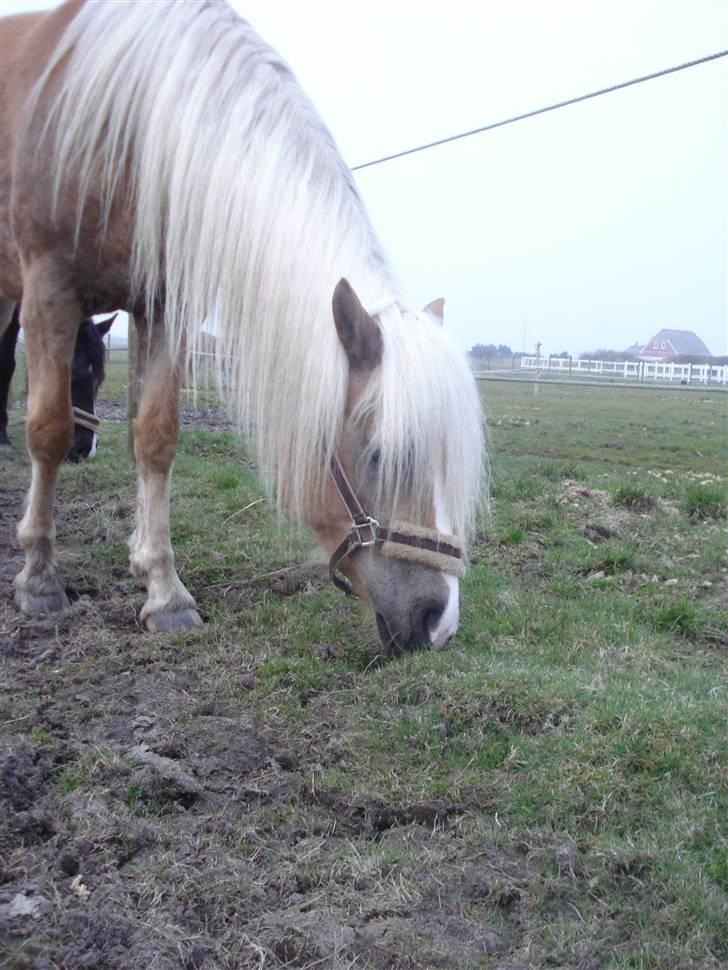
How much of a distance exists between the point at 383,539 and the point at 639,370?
1071 inches

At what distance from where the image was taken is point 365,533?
2.79 metres

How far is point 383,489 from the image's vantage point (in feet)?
9.11

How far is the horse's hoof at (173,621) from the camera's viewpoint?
3453 millimetres

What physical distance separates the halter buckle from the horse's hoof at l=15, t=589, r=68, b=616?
1.52 m

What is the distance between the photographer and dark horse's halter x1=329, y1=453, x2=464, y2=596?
2703mm

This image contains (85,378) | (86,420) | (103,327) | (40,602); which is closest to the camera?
(40,602)

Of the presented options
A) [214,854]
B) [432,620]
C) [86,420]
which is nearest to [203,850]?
[214,854]

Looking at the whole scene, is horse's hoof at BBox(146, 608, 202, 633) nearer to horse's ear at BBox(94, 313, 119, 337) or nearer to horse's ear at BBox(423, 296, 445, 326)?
horse's ear at BBox(423, 296, 445, 326)

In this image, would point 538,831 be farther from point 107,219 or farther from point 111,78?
point 111,78

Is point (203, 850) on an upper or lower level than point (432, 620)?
lower

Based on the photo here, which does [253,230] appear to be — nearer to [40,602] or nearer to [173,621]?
[173,621]

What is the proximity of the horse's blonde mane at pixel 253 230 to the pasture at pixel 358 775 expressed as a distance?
2.02ft

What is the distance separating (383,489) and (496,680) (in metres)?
0.70

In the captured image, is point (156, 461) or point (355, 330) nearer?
point (355, 330)
